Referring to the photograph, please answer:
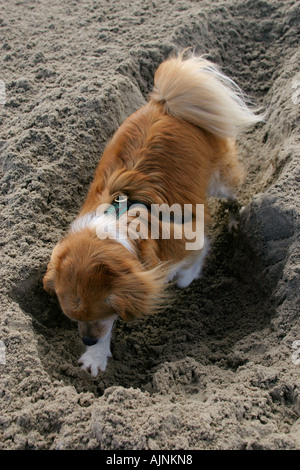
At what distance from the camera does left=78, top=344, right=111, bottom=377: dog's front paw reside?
3189 mm

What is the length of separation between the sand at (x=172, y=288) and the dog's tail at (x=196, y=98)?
629 mm

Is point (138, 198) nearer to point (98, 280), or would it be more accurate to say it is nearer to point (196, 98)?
point (98, 280)

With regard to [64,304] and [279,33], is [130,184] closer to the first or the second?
[64,304]

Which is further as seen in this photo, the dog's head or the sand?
the dog's head

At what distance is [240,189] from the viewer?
4613mm

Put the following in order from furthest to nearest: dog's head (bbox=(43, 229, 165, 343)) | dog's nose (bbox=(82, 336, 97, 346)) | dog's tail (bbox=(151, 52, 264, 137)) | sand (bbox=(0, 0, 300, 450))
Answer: dog's tail (bbox=(151, 52, 264, 137)) < dog's nose (bbox=(82, 336, 97, 346)) < dog's head (bbox=(43, 229, 165, 343)) < sand (bbox=(0, 0, 300, 450))

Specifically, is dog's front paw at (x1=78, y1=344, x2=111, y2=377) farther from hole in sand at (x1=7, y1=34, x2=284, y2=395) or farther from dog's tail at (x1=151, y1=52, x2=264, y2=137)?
dog's tail at (x1=151, y1=52, x2=264, y2=137)

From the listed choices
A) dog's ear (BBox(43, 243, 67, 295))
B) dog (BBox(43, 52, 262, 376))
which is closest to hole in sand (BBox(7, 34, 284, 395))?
dog (BBox(43, 52, 262, 376))

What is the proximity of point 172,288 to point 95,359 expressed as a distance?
102 centimetres

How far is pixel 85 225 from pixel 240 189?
213 centimetres

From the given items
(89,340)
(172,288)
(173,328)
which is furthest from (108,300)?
(172,288)

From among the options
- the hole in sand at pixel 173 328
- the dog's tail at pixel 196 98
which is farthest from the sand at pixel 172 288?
the dog's tail at pixel 196 98

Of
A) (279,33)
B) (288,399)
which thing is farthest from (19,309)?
(279,33)

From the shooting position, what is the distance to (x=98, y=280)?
2764 millimetres
